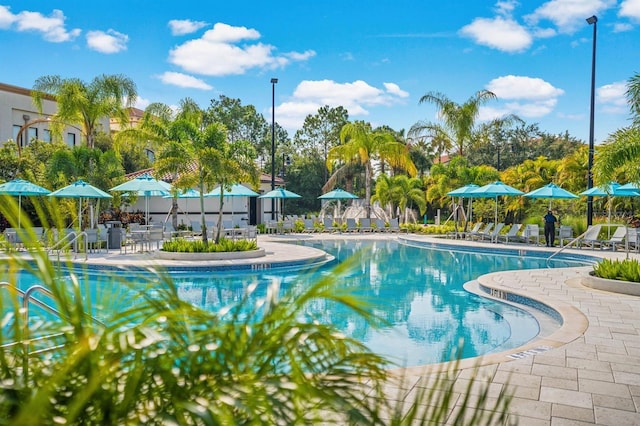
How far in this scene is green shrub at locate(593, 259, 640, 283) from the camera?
32.8 feet

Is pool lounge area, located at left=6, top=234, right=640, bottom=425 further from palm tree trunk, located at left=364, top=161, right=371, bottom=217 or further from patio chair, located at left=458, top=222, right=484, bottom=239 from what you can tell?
palm tree trunk, located at left=364, top=161, right=371, bottom=217

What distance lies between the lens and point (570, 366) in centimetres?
545

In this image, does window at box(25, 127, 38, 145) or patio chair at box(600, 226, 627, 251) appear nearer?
patio chair at box(600, 226, 627, 251)

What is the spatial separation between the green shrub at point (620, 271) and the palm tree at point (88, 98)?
62.8ft

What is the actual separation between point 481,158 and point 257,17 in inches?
1087

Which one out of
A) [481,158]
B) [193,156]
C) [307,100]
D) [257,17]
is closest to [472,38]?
[257,17]

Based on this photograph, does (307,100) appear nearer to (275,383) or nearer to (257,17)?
(257,17)

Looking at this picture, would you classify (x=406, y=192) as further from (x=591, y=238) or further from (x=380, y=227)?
(x=591, y=238)

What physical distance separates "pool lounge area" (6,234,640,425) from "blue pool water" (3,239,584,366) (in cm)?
49

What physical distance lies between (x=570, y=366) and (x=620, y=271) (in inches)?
233

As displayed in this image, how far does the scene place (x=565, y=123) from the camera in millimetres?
45688

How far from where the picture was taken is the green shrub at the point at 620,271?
32.8ft

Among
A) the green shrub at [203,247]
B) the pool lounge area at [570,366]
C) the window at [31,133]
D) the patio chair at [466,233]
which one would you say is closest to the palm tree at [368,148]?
the patio chair at [466,233]

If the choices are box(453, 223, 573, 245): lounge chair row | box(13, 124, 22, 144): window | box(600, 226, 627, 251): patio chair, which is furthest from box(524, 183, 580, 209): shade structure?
box(13, 124, 22, 144): window
